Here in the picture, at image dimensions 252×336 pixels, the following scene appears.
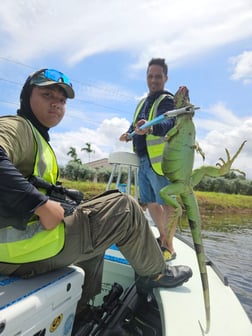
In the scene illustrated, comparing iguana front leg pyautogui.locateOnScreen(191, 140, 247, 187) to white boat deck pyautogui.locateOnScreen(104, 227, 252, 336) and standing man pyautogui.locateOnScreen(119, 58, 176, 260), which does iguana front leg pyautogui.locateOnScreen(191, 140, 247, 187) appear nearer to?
white boat deck pyautogui.locateOnScreen(104, 227, 252, 336)

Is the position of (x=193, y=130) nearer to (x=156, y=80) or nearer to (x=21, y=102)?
(x=21, y=102)

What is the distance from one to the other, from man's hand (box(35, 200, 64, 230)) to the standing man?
4.77 ft

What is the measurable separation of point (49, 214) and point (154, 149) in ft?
5.64

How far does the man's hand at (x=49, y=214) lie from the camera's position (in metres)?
1.58

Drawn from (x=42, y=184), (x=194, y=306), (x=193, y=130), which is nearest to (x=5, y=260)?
(x=42, y=184)

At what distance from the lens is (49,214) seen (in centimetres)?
160

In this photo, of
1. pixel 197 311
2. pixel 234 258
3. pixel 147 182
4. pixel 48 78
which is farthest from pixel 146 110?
pixel 234 258

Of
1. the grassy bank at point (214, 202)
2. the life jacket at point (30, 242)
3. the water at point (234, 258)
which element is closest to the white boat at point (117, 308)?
the life jacket at point (30, 242)

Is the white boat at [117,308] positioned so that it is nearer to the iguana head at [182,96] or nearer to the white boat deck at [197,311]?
the white boat deck at [197,311]

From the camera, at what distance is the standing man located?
3059mm

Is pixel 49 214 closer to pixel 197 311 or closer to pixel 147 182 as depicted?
pixel 197 311

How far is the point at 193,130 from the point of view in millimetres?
1530

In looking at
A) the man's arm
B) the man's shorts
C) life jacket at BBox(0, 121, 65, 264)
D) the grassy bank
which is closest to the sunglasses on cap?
the man's arm

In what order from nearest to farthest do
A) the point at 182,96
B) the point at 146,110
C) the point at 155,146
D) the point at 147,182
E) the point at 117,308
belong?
the point at 182,96 < the point at 117,308 < the point at 155,146 < the point at 146,110 < the point at 147,182
